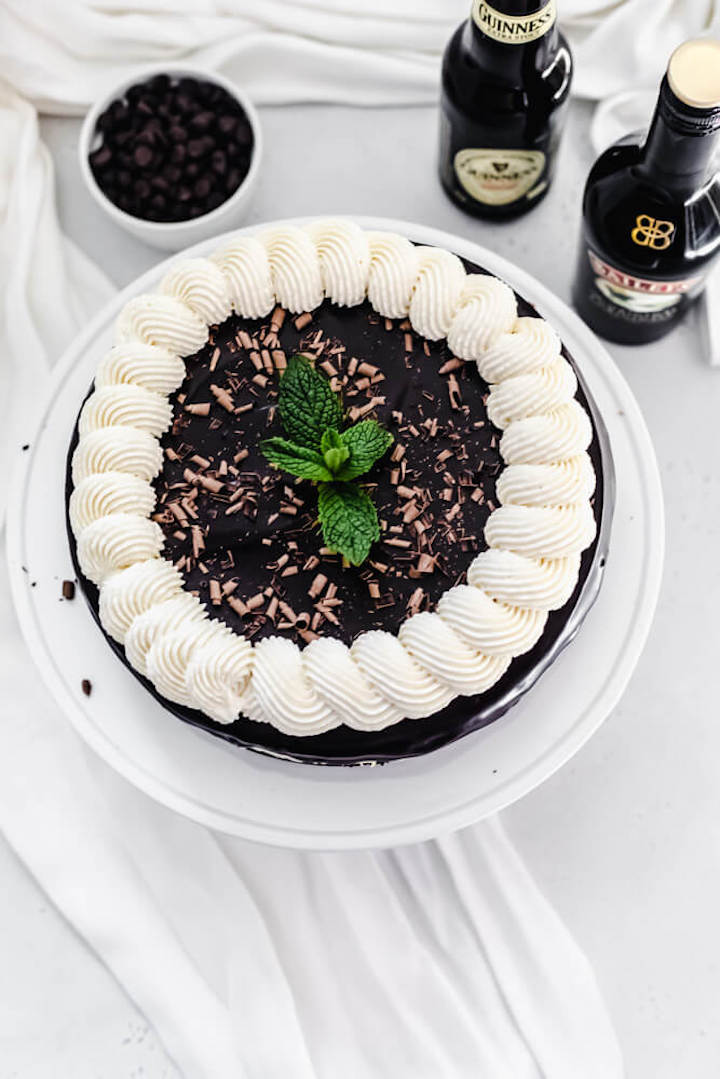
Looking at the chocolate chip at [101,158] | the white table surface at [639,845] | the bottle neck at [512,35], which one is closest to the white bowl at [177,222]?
the chocolate chip at [101,158]

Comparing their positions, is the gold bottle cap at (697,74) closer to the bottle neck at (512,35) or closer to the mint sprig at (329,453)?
the bottle neck at (512,35)

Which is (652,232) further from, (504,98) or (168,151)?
(168,151)

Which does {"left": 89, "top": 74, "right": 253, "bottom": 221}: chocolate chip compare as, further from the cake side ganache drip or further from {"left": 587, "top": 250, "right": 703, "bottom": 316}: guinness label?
{"left": 587, "top": 250, "right": 703, "bottom": 316}: guinness label

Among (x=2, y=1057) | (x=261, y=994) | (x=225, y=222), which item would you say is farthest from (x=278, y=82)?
(x=2, y=1057)

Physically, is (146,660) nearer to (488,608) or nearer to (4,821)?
(488,608)

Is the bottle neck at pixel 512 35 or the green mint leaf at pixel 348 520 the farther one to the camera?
the bottle neck at pixel 512 35

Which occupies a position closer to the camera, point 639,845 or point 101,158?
point 639,845

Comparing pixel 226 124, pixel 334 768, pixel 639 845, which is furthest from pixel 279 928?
pixel 226 124

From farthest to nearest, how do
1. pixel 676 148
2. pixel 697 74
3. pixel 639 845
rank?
pixel 639 845 → pixel 676 148 → pixel 697 74
